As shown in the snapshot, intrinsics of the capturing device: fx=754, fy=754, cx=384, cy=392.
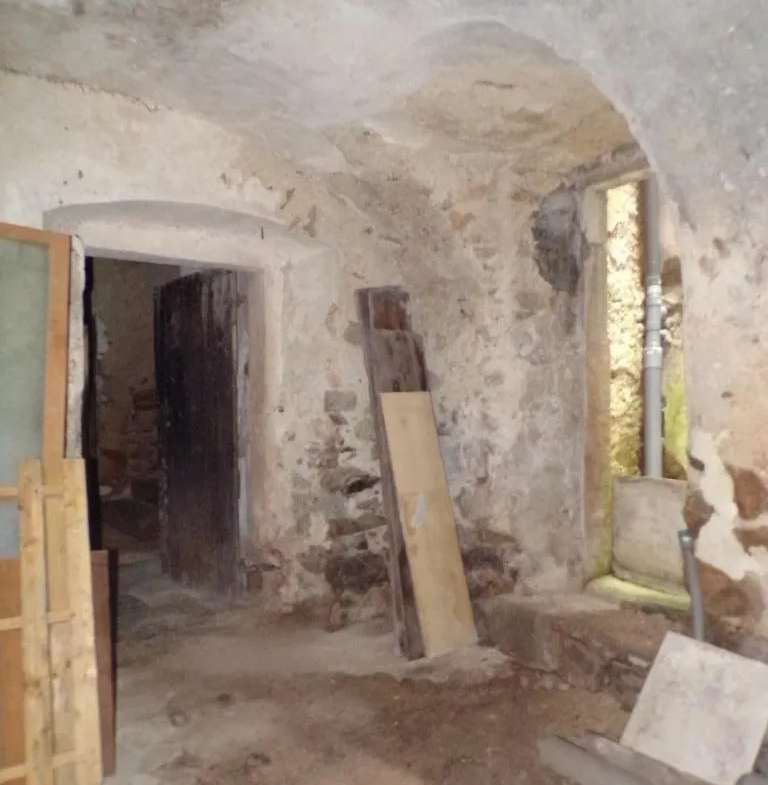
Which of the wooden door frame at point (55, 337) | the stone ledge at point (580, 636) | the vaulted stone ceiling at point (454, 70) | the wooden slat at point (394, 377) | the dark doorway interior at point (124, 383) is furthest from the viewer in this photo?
the dark doorway interior at point (124, 383)

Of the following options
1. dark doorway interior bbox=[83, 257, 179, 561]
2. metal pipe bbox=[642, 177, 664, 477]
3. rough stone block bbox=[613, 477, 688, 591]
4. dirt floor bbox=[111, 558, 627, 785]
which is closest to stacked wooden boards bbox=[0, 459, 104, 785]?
dirt floor bbox=[111, 558, 627, 785]

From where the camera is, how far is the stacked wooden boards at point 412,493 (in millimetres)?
3035

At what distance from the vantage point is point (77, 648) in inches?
84.0

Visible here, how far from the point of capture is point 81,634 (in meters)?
2.14

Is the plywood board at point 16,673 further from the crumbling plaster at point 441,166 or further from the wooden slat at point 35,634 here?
the crumbling plaster at point 441,166

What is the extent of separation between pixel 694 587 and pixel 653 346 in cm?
147

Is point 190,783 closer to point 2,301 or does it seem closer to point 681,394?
point 2,301

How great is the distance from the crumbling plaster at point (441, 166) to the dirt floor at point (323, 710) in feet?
1.61

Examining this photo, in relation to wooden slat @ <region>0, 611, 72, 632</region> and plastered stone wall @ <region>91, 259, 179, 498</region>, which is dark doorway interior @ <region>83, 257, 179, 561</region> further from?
wooden slat @ <region>0, 611, 72, 632</region>

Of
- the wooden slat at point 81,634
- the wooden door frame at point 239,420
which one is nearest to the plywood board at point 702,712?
the wooden slat at point 81,634

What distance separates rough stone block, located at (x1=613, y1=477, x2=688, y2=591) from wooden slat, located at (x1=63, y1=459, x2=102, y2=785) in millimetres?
2215

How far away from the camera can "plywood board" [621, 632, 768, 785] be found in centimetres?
192

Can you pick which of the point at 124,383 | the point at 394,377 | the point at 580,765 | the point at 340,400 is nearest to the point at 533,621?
the point at 580,765

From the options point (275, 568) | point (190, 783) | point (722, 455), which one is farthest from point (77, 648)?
point (722, 455)
